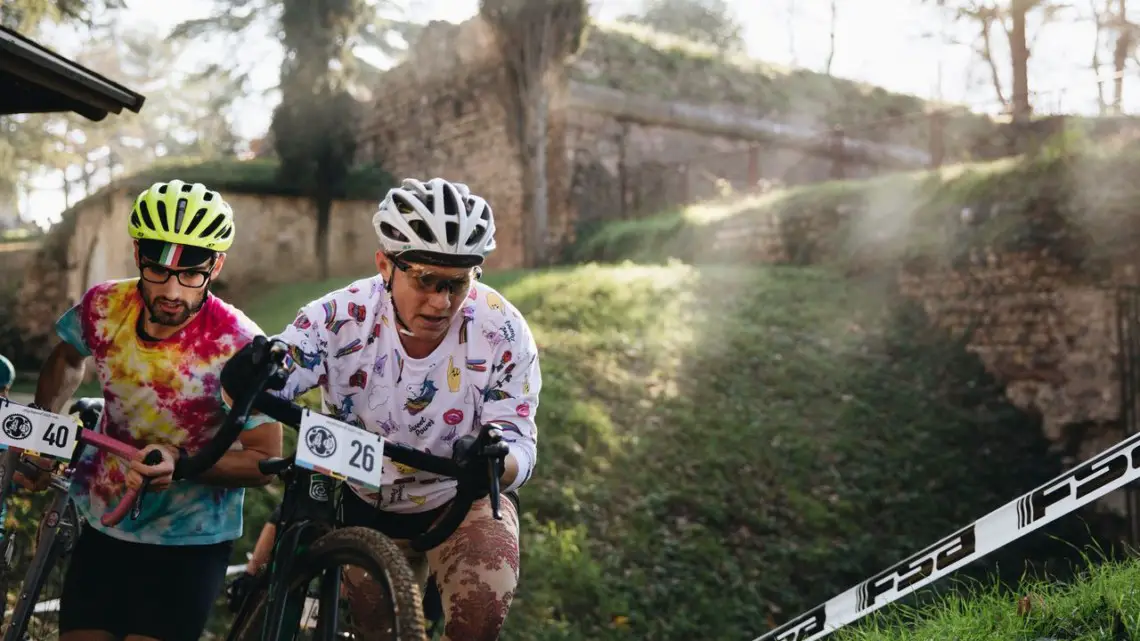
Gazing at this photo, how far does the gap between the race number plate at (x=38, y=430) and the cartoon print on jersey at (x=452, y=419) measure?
3.72 ft

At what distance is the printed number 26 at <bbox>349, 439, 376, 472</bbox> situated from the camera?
2.87 meters

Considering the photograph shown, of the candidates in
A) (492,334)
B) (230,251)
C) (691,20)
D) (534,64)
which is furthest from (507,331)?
(691,20)

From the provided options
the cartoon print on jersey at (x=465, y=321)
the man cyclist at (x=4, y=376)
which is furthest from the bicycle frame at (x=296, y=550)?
the man cyclist at (x=4, y=376)

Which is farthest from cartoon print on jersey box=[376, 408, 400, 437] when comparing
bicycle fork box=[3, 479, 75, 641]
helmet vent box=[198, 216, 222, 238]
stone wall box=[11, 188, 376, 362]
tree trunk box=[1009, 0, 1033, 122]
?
stone wall box=[11, 188, 376, 362]

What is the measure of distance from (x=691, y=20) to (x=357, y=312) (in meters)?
39.6

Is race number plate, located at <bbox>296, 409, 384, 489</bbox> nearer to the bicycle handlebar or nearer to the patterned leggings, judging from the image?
the bicycle handlebar

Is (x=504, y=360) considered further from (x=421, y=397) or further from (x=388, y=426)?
(x=388, y=426)

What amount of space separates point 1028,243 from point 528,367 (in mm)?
9514

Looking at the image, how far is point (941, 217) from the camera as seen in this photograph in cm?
1255

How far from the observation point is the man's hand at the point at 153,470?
3.01 meters

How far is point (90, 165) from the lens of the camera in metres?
45.5

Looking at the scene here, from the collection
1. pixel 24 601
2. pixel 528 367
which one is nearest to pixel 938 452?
pixel 528 367

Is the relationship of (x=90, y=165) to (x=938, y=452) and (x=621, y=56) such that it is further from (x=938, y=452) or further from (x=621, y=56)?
(x=938, y=452)

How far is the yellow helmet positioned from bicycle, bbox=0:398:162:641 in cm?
65
